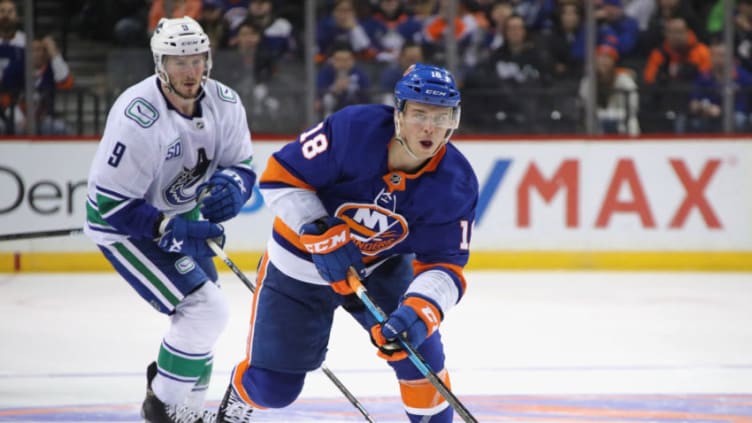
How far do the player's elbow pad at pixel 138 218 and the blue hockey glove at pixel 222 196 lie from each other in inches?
5.9

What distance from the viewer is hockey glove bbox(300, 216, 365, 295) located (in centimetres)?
312

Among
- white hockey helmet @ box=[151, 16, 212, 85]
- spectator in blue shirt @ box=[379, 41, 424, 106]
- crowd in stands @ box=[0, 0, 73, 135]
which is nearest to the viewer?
white hockey helmet @ box=[151, 16, 212, 85]

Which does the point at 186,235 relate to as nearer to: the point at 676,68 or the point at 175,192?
the point at 175,192

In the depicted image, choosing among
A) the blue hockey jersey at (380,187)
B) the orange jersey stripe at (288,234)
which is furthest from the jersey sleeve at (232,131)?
the blue hockey jersey at (380,187)

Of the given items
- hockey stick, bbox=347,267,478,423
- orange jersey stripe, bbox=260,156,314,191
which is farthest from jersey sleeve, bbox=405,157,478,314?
orange jersey stripe, bbox=260,156,314,191

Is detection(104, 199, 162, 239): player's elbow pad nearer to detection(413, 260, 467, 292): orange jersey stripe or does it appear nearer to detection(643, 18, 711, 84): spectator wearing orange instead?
detection(413, 260, 467, 292): orange jersey stripe

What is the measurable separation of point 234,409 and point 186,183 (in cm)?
85

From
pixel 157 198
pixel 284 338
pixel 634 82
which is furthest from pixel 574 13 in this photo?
pixel 284 338

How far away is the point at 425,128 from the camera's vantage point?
3.03m

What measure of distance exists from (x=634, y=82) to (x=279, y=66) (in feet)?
7.63

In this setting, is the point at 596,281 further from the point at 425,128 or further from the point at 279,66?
the point at 425,128

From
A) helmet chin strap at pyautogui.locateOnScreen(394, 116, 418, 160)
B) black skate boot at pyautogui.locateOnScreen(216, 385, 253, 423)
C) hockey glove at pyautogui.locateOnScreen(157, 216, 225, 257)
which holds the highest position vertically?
helmet chin strap at pyautogui.locateOnScreen(394, 116, 418, 160)

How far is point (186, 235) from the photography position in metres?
3.79

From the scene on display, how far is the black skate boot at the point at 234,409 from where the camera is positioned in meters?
3.42
